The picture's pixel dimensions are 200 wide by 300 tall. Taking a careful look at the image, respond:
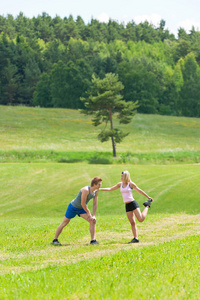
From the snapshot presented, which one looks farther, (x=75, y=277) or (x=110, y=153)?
(x=110, y=153)

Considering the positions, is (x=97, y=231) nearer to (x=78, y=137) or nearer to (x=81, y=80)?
(x=78, y=137)

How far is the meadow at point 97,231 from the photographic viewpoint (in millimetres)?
7281

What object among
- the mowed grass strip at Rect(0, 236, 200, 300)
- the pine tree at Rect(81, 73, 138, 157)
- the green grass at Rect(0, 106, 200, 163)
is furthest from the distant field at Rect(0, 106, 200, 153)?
the mowed grass strip at Rect(0, 236, 200, 300)

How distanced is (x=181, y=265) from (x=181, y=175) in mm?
23421

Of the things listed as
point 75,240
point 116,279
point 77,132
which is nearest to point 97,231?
point 75,240

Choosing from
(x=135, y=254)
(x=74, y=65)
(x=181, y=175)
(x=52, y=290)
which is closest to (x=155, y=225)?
(x=135, y=254)

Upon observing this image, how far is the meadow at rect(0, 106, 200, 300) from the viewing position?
7281 mm

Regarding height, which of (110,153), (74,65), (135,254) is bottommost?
(110,153)

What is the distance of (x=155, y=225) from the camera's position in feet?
54.0

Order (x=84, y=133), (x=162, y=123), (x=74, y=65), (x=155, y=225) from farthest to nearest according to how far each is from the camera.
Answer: (x=74, y=65) < (x=162, y=123) < (x=84, y=133) < (x=155, y=225)

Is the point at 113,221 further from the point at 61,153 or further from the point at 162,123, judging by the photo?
the point at 162,123

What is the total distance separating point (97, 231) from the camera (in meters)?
14.8

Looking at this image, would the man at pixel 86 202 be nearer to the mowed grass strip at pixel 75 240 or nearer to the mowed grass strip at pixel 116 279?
the mowed grass strip at pixel 75 240

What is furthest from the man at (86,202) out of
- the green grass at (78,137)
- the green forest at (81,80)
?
the green forest at (81,80)
